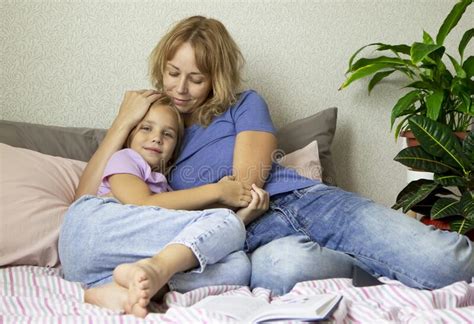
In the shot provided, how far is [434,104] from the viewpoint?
200 centimetres

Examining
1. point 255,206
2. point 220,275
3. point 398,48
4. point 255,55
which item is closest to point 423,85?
point 398,48

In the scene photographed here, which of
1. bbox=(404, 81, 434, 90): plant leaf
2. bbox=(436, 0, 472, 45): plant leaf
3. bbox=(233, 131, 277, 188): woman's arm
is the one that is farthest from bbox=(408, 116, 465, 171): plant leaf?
bbox=(233, 131, 277, 188): woman's arm

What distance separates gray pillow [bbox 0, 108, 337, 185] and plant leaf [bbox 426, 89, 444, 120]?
33cm

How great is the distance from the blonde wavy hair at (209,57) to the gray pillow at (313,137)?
280 mm

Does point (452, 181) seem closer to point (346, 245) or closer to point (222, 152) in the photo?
point (346, 245)

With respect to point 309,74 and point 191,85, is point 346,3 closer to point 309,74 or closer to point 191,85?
point 309,74

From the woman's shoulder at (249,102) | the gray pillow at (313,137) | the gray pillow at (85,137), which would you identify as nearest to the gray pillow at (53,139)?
the gray pillow at (85,137)

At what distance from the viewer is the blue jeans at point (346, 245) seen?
1380 millimetres

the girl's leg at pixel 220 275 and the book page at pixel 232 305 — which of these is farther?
the girl's leg at pixel 220 275

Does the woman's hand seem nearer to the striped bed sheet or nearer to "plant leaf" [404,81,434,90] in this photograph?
the striped bed sheet

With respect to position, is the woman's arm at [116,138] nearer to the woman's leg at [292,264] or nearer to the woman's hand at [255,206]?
the woman's hand at [255,206]

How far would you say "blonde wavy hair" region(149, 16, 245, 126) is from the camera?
182cm

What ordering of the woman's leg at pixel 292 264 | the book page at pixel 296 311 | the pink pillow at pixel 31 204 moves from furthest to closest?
the pink pillow at pixel 31 204 < the woman's leg at pixel 292 264 < the book page at pixel 296 311

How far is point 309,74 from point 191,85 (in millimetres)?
672
